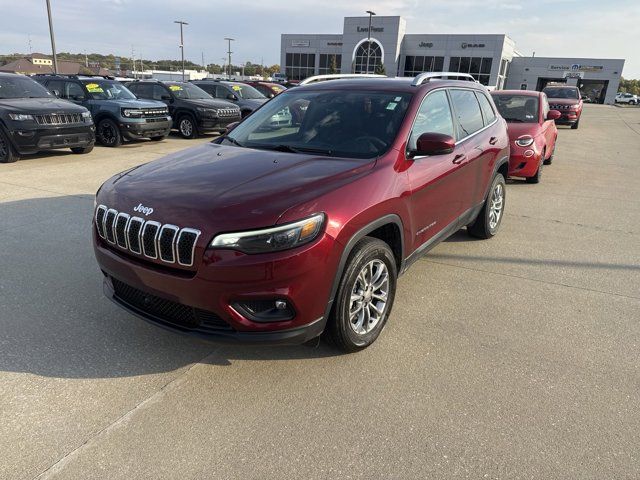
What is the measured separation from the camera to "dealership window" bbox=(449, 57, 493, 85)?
67.4 metres

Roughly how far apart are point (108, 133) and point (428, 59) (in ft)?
220

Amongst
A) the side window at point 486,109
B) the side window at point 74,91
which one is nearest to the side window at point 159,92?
the side window at point 74,91

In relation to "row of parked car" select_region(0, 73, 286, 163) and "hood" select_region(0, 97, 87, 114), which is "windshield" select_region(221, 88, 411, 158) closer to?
"row of parked car" select_region(0, 73, 286, 163)

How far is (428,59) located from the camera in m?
70.6

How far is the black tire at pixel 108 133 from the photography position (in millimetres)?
11673

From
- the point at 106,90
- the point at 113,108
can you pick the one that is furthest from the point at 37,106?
the point at 106,90

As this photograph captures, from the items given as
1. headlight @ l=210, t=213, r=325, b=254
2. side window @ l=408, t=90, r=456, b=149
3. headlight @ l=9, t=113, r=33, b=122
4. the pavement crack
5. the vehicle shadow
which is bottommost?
the pavement crack

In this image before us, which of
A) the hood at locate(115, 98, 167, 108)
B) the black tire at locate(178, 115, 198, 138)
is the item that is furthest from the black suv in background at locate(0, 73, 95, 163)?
the black tire at locate(178, 115, 198, 138)

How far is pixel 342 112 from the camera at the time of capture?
12.7 ft

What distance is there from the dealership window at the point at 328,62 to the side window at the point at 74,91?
63.7 m

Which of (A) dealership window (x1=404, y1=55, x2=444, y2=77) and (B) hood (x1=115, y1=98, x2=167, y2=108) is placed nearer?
(B) hood (x1=115, y1=98, x2=167, y2=108)

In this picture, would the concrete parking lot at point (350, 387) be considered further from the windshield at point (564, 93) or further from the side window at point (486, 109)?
the windshield at point (564, 93)

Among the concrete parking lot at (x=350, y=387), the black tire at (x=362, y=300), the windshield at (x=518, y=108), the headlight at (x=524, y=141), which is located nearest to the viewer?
the concrete parking lot at (x=350, y=387)

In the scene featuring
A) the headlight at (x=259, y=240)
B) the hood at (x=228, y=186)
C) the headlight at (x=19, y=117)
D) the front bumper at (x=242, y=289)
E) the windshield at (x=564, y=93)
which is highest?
the windshield at (x=564, y=93)
